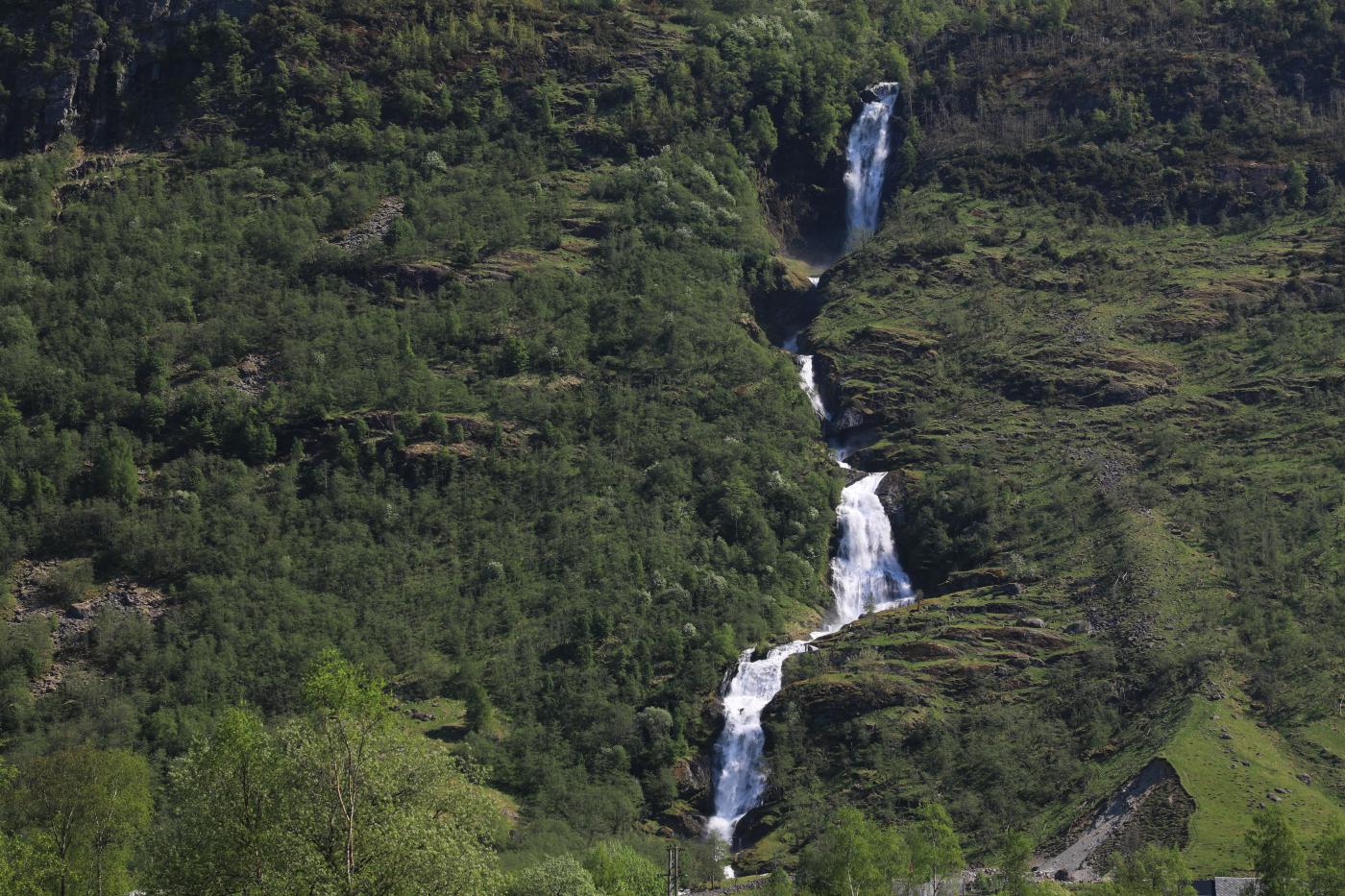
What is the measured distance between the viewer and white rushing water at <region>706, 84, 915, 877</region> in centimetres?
13975

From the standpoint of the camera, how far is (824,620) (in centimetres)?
16188

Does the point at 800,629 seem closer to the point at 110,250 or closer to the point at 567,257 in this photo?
the point at 567,257

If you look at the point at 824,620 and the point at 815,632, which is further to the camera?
the point at 824,620

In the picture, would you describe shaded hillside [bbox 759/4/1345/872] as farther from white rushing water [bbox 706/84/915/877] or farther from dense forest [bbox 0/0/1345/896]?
A: white rushing water [bbox 706/84/915/877]

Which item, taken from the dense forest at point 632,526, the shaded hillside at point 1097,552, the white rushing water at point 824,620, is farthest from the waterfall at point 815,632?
the shaded hillside at point 1097,552

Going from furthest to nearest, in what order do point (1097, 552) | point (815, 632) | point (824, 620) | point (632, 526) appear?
point (824, 620) < point (632, 526) < point (815, 632) < point (1097, 552)

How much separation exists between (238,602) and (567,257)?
6679 cm

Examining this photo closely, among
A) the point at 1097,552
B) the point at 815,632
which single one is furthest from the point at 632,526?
the point at 1097,552

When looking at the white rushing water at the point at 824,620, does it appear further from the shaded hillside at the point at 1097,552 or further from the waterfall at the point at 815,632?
the shaded hillside at the point at 1097,552

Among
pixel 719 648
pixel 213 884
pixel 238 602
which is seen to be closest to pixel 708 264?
pixel 719 648

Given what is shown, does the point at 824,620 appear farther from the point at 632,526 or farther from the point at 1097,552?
the point at 1097,552

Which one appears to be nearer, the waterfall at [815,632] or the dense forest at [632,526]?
the dense forest at [632,526]

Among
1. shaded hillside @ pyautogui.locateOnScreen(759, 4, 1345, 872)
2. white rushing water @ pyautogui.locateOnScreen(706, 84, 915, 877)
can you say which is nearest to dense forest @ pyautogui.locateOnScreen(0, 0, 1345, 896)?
shaded hillside @ pyautogui.locateOnScreen(759, 4, 1345, 872)

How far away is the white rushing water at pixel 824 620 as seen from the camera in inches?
5502
